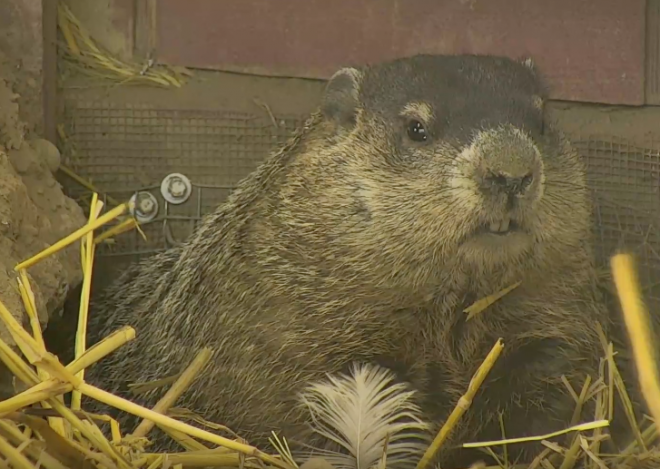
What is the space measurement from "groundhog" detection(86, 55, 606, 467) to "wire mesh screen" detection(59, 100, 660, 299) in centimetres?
83

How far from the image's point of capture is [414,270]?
302 centimetres

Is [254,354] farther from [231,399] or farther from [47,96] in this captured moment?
[47,96]

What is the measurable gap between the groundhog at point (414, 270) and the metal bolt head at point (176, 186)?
2.86 ft

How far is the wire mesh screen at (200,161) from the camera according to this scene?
4.12 meters

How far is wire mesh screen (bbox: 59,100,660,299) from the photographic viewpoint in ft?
13.5

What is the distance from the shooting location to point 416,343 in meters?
3.05

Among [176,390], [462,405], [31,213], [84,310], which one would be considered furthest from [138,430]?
[31,213]

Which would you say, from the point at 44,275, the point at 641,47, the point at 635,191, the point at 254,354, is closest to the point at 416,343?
the point at 254,354

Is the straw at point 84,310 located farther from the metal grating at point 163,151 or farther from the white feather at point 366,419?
the metal grating at point 163,151

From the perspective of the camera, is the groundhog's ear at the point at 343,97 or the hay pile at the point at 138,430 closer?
the hay pile at the point at 138,430

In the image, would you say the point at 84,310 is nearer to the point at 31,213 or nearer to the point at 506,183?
the point at 31,213

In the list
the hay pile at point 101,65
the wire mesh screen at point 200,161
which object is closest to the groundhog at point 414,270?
the wire mesh screen at point 200,161

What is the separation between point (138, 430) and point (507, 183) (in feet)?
3.65

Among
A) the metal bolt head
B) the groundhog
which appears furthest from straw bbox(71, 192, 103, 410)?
the metal bolt head
